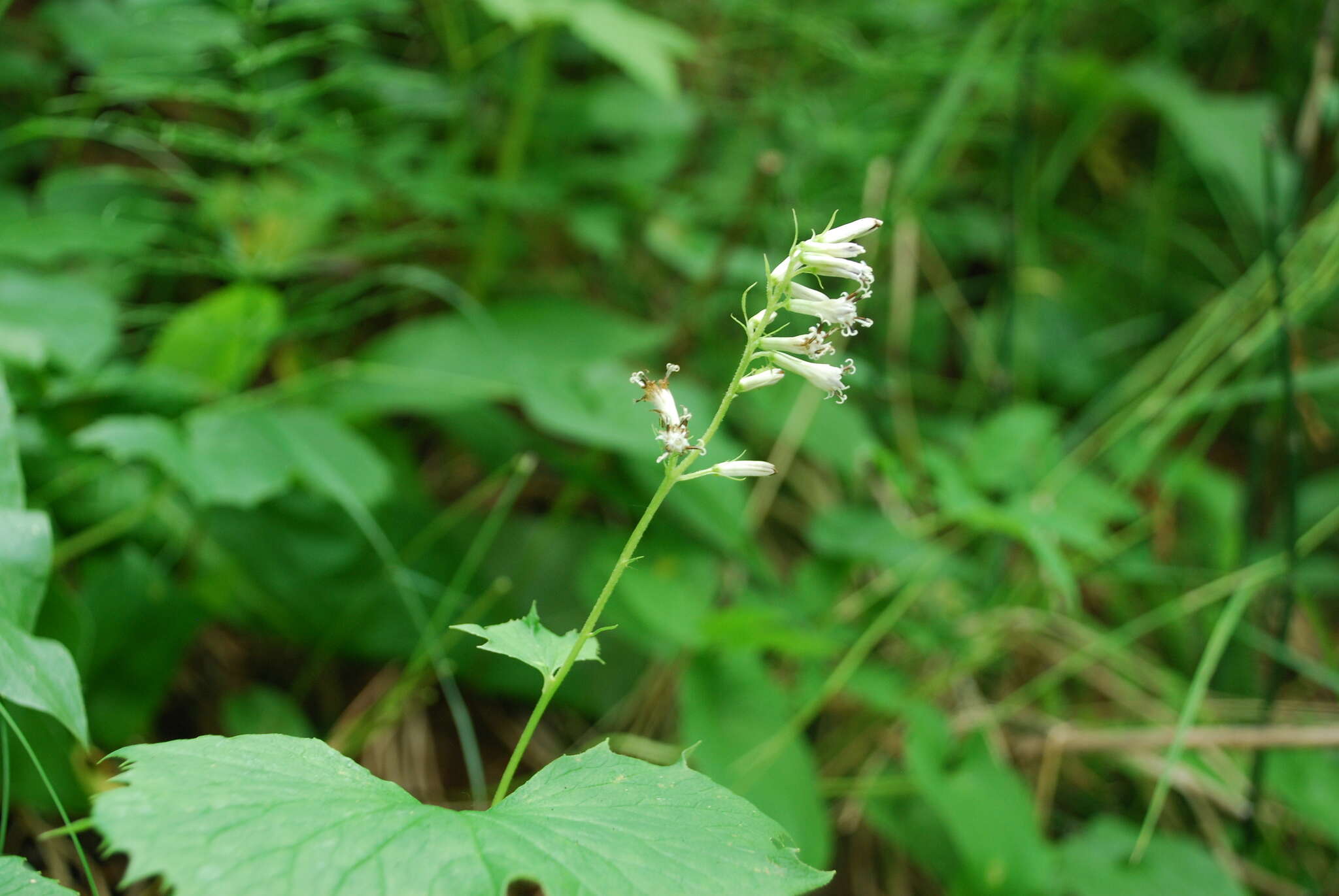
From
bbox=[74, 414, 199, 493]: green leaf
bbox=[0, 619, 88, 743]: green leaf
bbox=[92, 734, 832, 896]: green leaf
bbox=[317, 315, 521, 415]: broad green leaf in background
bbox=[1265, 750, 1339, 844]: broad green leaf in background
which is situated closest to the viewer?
bbox=[92, 734, 832, 896]: green leaf

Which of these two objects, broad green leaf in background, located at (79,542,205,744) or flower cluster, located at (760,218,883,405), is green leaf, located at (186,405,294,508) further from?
flower cluster, located at (760,218,883,405)

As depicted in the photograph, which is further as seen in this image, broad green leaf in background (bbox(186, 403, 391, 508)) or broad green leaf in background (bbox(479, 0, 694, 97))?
broad green leaf in background (bbox(479, 0, 694, 97))

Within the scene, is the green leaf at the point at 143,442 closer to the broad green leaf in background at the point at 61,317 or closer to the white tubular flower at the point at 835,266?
the broad green leaf in background at the point at 61,317

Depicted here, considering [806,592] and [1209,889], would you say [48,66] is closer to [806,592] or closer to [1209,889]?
[806,592]

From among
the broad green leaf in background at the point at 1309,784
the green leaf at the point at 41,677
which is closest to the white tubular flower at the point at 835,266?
the green leaf at the point at 41,677

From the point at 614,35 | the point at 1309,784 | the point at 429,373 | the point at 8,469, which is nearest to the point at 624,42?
the point at 614,35

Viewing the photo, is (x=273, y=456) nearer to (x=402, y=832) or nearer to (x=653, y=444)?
(x=653, y=444)

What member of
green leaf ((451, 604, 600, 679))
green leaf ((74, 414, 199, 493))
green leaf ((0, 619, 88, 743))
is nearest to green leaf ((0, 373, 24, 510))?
green leaf ((0, 619, 88, 743))
